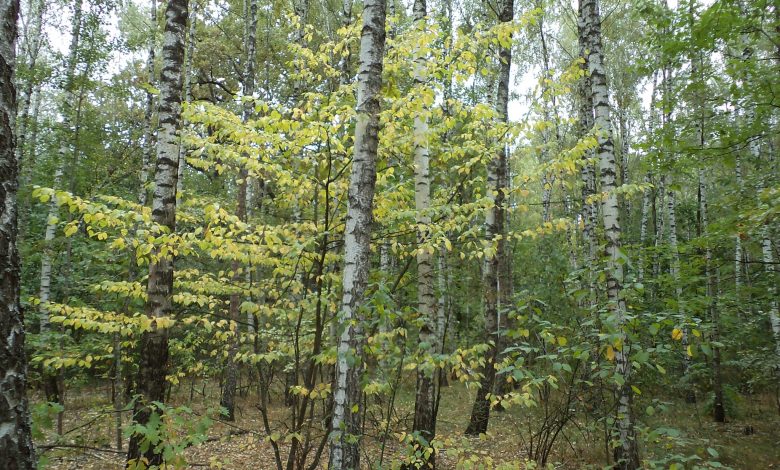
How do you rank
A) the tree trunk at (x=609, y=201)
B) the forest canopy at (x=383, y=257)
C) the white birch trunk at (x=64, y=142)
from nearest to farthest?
the forest canopy at (x=383, y=257), the tree trunk at (x=609, y=201), the white birch trunk at (x=64, y=142)

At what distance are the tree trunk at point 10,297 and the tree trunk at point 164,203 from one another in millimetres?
2897

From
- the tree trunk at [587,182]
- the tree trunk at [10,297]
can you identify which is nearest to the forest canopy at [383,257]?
the tree trunk at [10,297]

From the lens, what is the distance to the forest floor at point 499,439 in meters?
6.79

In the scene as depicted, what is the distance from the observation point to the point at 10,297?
193 centimetres

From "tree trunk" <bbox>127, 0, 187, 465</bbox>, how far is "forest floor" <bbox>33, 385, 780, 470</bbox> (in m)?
0.60

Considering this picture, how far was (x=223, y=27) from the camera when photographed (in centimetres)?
1852

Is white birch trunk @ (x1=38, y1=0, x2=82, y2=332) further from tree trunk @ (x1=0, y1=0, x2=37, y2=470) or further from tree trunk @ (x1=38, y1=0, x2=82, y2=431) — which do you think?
tree trunk @ (x1=0, y1=0, x2=37, y2=470)

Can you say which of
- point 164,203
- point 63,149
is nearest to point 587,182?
point 164,203

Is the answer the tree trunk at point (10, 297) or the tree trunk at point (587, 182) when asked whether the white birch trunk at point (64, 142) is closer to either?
the tree trunk at point (10, 297)

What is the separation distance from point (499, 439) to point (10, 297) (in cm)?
947

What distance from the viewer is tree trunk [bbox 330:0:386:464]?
3.41m

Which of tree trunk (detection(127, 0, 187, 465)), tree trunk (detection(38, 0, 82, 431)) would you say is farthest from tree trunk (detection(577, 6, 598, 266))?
tree trunk (detection(38, 0, 82, 431))

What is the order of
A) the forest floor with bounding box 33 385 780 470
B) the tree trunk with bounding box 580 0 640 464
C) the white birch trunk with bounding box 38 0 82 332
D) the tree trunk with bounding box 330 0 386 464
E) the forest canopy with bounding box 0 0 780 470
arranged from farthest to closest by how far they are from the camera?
the white birch trunk with bounding box 38 0 82 332, the forest floor with bounding box 33 385 780 470, the tree trunk with bounding box 580 0 640 464, the forest canopy with bounding box 0 0 780 470, the tree trunk with bounding box 330 0 386 464

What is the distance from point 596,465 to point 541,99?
5.78 m
